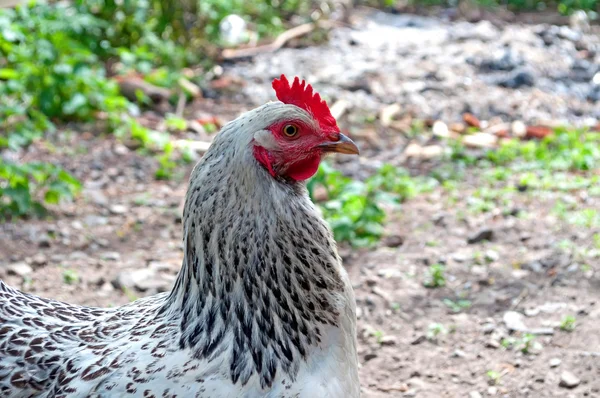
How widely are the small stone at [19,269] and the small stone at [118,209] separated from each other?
1021 millimetres

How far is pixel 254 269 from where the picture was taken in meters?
2.54

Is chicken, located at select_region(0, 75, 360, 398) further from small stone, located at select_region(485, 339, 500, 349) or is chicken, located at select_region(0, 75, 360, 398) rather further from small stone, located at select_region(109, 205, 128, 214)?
small stone, located at select_region(109, 205, 128, 214)

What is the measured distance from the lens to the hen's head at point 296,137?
254 centimetres

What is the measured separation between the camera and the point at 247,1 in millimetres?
11109

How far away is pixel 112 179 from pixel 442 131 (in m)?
3.17

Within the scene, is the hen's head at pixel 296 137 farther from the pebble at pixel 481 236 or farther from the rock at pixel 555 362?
the pebble at pixel 481 236

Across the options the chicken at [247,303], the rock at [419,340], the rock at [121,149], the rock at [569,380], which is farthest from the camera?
the rock at [121,149]

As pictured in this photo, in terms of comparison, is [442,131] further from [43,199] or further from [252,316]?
[252,316]

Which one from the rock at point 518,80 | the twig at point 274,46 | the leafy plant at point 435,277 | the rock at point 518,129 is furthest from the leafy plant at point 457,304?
the twig at point 274,46

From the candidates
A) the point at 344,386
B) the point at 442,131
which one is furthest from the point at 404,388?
the point at 442,131

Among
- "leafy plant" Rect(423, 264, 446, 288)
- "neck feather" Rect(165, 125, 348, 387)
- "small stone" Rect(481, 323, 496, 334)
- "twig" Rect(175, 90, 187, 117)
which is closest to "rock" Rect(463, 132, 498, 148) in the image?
"leafy plant" Rect(423, 264, 446, 288)

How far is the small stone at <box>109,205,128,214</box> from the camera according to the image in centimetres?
578

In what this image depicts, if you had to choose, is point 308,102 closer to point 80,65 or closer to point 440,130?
point 80,65

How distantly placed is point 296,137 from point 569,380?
206cm
